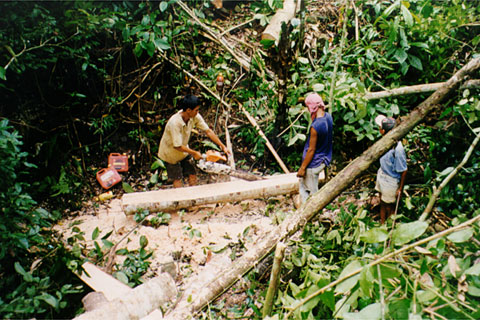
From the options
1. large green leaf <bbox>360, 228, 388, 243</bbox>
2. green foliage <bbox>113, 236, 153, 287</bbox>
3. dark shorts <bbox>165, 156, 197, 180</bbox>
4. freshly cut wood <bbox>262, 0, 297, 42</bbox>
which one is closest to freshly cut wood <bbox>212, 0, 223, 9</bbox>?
freshly cut wood <bbox>262, 0, 297, 42</bbox>

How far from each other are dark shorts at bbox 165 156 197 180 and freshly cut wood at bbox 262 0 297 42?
2.32 metres

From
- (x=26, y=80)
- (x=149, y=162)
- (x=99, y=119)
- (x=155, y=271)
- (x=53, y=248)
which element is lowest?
(x=155, y=271)

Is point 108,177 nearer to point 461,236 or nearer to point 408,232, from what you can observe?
point 408,232

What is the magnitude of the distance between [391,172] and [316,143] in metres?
0.93

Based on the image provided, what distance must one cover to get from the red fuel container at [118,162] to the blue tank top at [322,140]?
284cm

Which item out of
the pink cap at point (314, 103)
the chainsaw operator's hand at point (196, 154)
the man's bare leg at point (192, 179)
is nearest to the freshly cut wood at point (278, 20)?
the pink cap at point (314, 103)

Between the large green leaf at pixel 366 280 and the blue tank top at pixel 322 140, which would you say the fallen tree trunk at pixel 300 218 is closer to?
the blue tank top at pixel 322 140

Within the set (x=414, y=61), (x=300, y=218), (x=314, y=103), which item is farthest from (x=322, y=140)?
(x=414, y=61)

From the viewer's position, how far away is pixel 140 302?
90.0 inches

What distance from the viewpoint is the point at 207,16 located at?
Answer: 18.0ft

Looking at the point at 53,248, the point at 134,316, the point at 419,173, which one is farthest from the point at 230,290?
the point at 419,173

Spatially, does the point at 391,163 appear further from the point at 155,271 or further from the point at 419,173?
the point at 155,271

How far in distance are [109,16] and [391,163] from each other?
3.92 m

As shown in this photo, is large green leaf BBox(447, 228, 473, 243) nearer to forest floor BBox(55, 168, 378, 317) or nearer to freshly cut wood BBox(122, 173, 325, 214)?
forest floor BBox(55, 168, 378, 317)
